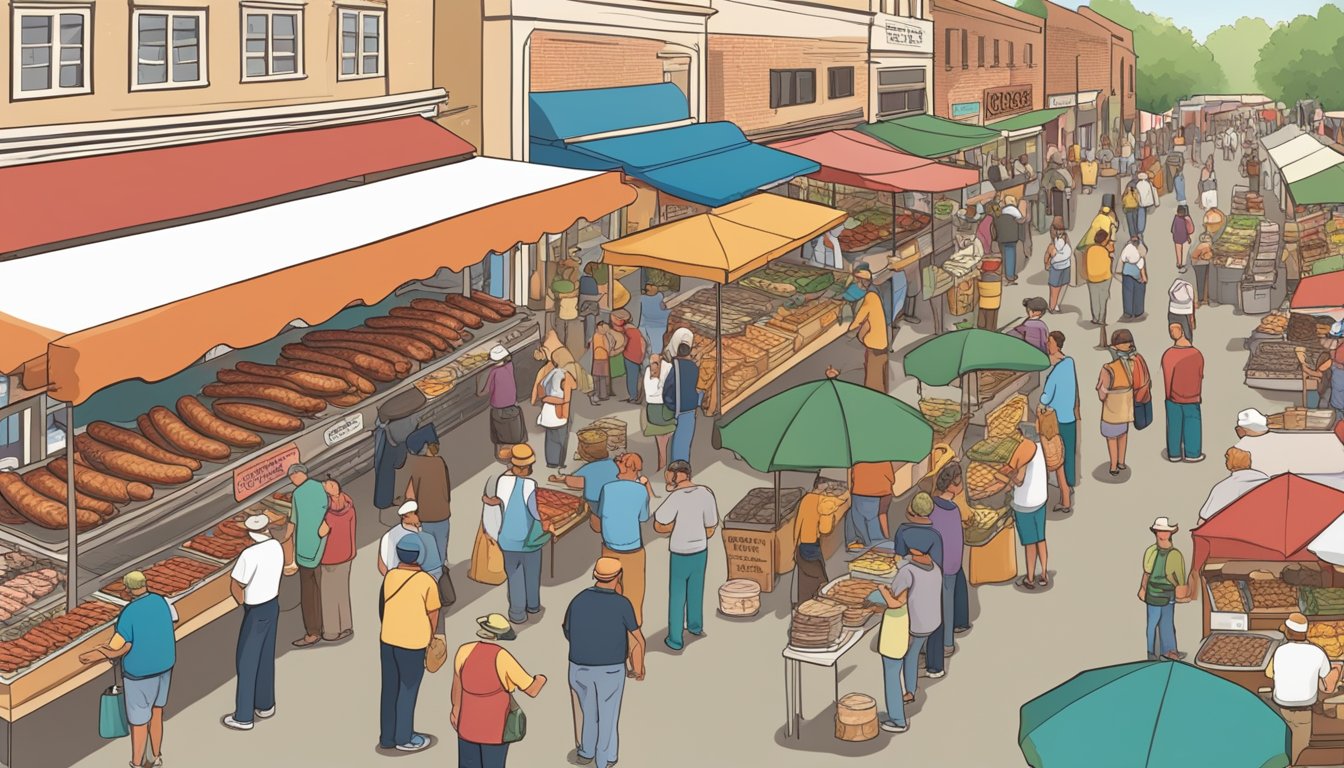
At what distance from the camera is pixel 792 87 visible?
36594mm

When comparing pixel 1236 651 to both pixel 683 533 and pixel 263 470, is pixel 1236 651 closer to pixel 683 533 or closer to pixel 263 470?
pixel 683 533

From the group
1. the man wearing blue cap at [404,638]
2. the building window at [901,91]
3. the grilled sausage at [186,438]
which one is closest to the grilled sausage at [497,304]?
the grilled sausage at [186,438]

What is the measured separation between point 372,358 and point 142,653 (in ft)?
25.4

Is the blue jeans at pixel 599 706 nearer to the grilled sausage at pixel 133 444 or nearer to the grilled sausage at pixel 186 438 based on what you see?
the grilled sausage at pixel 133 444

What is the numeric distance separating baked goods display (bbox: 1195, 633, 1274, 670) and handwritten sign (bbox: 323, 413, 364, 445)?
8.75 meters

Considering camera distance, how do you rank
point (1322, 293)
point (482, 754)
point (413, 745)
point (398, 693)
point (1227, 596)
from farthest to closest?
point (1322, 293) < point (1227, 596) < point (413, 745) < point (398, 693) < point (482, 754)

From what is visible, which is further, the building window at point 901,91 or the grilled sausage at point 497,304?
the building window at point 901,91

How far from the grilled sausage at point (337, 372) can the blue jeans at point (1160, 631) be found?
28.4ft

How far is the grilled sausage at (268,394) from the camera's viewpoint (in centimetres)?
1736

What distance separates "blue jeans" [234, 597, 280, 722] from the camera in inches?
498

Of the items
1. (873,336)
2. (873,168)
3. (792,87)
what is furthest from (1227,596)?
(792,87)

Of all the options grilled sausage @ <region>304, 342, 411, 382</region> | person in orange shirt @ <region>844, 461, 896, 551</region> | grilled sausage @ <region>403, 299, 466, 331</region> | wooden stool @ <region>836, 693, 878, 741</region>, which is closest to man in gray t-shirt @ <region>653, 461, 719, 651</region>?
wooden stool @ <region>836, 693, 878, 741</region>

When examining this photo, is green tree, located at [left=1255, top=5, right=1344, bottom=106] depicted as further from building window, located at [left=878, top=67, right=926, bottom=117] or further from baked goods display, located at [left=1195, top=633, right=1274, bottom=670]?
baked goods display, located at [left=1195, top=633, right=1274, bottom=670]

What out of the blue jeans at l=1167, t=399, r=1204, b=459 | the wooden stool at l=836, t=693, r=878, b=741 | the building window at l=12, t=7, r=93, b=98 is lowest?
the wooden stool at l=836, t=693, r=878, b=741
